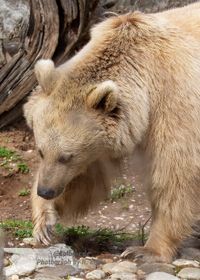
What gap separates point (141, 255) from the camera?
5.41 meters

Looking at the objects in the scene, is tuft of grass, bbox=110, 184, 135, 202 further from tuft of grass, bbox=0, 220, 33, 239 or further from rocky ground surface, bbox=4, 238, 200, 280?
rocky ground surface, bbox=4, 238, 200, 280

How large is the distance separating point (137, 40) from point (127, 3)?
13.6 ft

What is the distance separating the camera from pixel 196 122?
17.7 ft

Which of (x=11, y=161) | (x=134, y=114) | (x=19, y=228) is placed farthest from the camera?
(x=11, y=161)

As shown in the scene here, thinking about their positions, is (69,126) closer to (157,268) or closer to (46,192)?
(46,192)

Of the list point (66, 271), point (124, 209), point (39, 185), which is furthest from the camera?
point (124, 209)

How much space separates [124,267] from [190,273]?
0.43 m

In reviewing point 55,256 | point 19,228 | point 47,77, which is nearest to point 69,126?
point 47,77

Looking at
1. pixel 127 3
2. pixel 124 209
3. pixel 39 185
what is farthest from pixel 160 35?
pixel 127 3

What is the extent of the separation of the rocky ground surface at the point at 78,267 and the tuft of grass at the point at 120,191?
277cm

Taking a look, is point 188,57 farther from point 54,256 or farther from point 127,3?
point 127,3

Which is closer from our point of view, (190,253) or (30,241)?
(190,253)

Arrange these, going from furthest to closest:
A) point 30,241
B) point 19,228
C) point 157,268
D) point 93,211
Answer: point 93,211, point 19,228, point 30,241, point 157,268

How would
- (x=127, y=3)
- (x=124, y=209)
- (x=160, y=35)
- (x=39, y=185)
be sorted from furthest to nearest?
(x=127, y=3)
(x=124, y=209)
(x=160, y=35)
(x=39, y=185)
